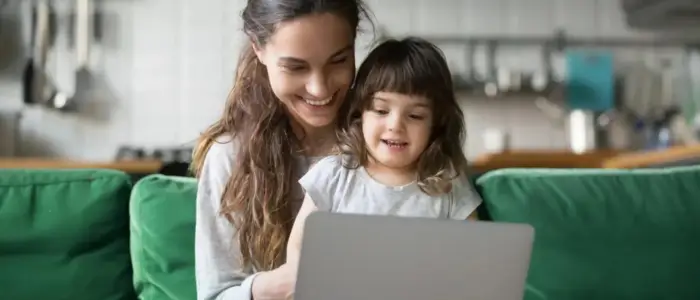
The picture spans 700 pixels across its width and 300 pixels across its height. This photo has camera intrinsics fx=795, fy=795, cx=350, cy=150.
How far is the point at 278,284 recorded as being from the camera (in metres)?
1.13

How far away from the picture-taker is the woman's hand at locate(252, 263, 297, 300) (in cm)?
113

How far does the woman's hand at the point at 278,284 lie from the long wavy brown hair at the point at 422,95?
194 millimetres

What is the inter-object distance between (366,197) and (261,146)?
201mm

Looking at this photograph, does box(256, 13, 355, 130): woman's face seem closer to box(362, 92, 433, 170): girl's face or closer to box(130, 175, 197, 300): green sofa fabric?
box(362, 92, 433, 170): girl's face

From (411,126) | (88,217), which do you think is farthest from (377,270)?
(88,217)

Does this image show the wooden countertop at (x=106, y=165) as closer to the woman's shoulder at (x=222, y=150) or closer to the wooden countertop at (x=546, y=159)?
the wooden countertop at (x=546, y=159)

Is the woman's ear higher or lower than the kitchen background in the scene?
higher

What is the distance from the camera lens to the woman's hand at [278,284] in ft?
3.70

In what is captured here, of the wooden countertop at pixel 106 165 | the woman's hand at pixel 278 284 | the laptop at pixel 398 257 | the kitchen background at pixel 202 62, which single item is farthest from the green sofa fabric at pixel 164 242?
the kitchen background at pixel 202 62

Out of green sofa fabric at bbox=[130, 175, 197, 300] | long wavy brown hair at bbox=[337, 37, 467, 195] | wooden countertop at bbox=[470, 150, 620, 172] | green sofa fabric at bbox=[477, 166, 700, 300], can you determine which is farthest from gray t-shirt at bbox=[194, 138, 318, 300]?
wooden countertop at bbox=[470, 150, 620, 172]

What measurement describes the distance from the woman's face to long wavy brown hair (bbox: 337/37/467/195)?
3 centimetres

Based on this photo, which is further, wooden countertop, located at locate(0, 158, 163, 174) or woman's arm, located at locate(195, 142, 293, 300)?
wooden countertop, located at locate(0, 158, 163, 174)

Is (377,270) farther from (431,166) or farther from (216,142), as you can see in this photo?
(216,142)

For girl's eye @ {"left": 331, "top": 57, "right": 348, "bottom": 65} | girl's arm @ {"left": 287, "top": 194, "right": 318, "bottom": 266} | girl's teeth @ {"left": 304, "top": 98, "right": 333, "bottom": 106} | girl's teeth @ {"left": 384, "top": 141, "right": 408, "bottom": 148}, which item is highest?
girl's eye @ {"left": 331, "top": 57, "right": 348, "bottom": 65}
